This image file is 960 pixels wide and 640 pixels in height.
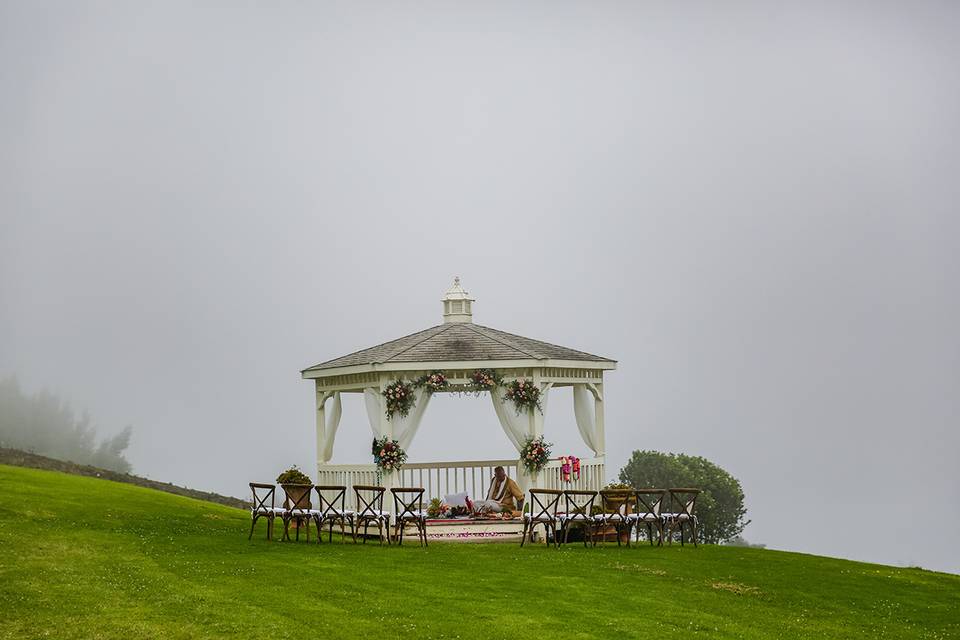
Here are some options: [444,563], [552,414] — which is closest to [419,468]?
[444,563]

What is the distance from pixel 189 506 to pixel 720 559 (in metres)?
12.6

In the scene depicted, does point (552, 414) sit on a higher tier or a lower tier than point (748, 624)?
higher

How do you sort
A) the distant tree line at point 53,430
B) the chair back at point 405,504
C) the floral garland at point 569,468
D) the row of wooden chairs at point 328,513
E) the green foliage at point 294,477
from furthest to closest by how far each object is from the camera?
the distant tree line at point 53,430, the floral garland at point 569,468, the green foliage at point 294,477, the row of wooden chairs at point 328,513, the chair back at point 405,504

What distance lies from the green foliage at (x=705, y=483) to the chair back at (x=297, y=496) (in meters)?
31.0

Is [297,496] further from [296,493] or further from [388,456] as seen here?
[388,456]

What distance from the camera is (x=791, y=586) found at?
1767 cm

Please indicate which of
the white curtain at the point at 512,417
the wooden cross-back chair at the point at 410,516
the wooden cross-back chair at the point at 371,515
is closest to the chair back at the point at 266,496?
the wooden cross-back chair at the point at 371,515

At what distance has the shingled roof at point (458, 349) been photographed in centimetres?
2273

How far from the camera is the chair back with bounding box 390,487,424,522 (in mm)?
20428

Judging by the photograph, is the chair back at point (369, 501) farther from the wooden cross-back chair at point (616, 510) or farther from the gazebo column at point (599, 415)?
the gazebo column at point (599, 415)

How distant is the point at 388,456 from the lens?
888 inches

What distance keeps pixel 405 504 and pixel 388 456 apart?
1414 millimetres

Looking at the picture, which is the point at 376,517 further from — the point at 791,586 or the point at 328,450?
the point at 791,586

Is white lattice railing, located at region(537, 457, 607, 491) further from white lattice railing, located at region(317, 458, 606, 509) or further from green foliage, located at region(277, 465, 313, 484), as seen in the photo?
green foliage, located at region(277, 465, 313, 484)
